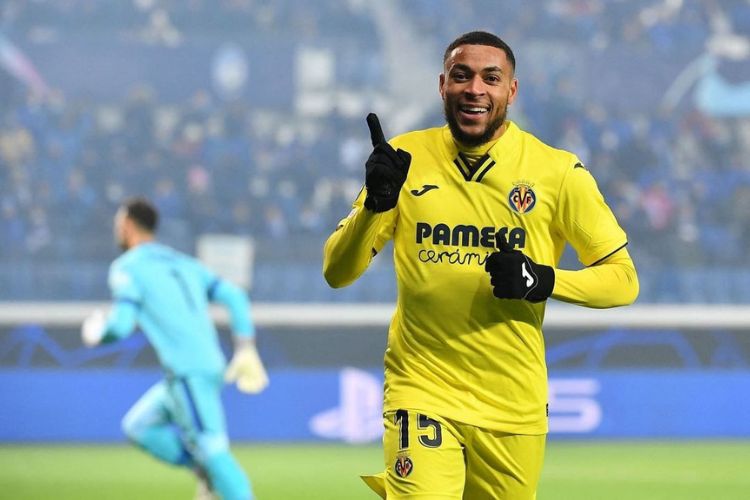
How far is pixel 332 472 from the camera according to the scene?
10.4 meters

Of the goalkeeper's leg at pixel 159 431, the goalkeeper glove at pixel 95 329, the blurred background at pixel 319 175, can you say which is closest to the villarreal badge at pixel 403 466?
the goalkeeper glove at pixel 95 329

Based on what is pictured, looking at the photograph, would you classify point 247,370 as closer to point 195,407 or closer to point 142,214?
point 195,407

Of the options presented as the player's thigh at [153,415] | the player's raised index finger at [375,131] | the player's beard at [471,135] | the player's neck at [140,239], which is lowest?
the player's thigh at [153,415]

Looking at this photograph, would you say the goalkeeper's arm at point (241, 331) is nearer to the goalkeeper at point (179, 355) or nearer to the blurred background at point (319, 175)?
the goalkeeper at point (179, 355)

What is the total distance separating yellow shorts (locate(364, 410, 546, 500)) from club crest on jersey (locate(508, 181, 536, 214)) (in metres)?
0.66

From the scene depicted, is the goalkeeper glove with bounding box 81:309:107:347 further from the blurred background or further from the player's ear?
the blurred background

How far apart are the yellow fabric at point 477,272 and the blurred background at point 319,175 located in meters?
8.19

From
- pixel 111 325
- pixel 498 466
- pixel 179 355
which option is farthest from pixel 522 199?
pixel 179 355

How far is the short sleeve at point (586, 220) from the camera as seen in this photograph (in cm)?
402

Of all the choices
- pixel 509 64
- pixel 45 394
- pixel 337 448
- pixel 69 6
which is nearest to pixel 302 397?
pixel 337 448

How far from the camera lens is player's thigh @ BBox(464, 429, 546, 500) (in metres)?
4.00

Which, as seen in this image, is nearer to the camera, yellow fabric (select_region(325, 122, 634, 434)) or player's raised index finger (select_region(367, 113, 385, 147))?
player's raised index finger (select_region(367, 113, 385, 147))

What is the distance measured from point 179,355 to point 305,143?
821 cm

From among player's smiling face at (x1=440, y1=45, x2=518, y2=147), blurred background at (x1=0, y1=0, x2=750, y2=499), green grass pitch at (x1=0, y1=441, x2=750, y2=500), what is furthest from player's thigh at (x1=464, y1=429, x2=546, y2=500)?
blurred background at (x1=0, y1=0, x2=750, y2=499)
